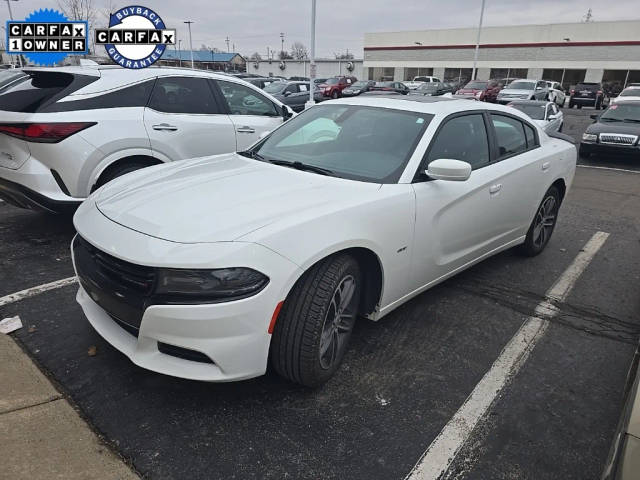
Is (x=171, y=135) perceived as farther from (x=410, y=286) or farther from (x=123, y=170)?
(x=410, y=286)

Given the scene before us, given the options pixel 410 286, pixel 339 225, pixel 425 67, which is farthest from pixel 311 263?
pixel 425 67

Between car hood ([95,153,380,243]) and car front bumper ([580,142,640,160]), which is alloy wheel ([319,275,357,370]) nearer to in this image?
car hood ([95,153,380,243])

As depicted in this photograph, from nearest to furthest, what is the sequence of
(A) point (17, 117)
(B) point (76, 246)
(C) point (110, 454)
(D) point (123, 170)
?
(C) point (110, 454)
(B) point (76, 246)
(A) point (17, 117)
(D) point (123, 170)

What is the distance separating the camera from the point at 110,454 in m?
2.17

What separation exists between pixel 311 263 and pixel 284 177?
0.87 metres

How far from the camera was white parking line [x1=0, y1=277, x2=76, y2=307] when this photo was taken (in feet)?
11.6

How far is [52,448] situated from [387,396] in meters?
1.71

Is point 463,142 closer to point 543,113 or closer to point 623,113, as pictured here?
point 543,113

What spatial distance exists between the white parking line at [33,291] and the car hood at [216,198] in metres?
1.25

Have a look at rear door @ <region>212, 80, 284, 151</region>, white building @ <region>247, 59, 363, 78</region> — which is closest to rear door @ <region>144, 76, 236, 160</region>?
rear door @ <region>212, 80, 284, 151</region>

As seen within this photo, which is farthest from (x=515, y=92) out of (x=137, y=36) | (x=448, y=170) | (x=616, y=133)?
(x=448, y=170)

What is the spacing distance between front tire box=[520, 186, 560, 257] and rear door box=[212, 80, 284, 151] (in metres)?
3.40

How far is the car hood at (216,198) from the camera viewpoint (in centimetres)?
232

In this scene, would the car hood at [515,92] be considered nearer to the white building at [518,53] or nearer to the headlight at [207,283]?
the headlight at [207,283]
